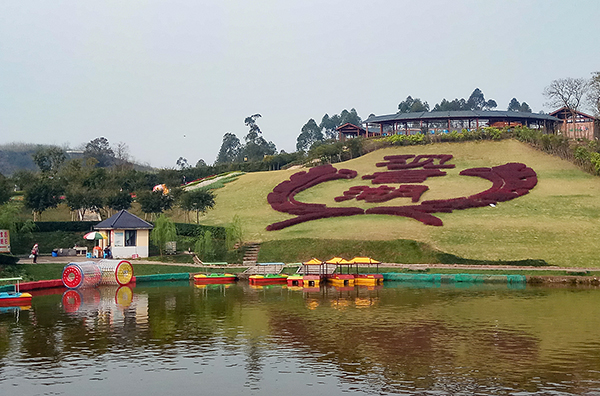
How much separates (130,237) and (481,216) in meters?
30.4

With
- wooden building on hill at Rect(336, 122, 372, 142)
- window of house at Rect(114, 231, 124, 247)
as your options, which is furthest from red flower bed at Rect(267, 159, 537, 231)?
wooden building on hill at Rect(336, 122, 372, 142)

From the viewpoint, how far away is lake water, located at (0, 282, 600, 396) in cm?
1661

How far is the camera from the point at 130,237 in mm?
49812

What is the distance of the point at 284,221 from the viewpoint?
5816 centimetres

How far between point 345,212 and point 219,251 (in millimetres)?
14760

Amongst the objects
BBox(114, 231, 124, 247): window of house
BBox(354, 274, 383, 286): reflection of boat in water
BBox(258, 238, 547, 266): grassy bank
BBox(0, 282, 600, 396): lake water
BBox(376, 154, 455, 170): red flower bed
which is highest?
BBox(376, 154, 455, 170): red flower bed

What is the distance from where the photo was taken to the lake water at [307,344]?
1661 cm

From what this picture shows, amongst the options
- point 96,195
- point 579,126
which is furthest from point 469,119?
point 96,195

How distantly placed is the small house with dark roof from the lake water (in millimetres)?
15453

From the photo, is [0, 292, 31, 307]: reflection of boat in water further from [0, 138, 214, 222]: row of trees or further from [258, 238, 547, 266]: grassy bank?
[0, 138, 214, 222]: row of trees

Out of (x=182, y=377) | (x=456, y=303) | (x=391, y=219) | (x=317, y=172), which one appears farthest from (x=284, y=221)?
(x=182, y=377)

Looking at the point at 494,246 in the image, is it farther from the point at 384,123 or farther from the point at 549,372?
the point at 384,123

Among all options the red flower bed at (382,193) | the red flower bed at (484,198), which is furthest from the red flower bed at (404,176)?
the red flower bed at (484,198)

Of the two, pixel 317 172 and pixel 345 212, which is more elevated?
pixel 317 172
